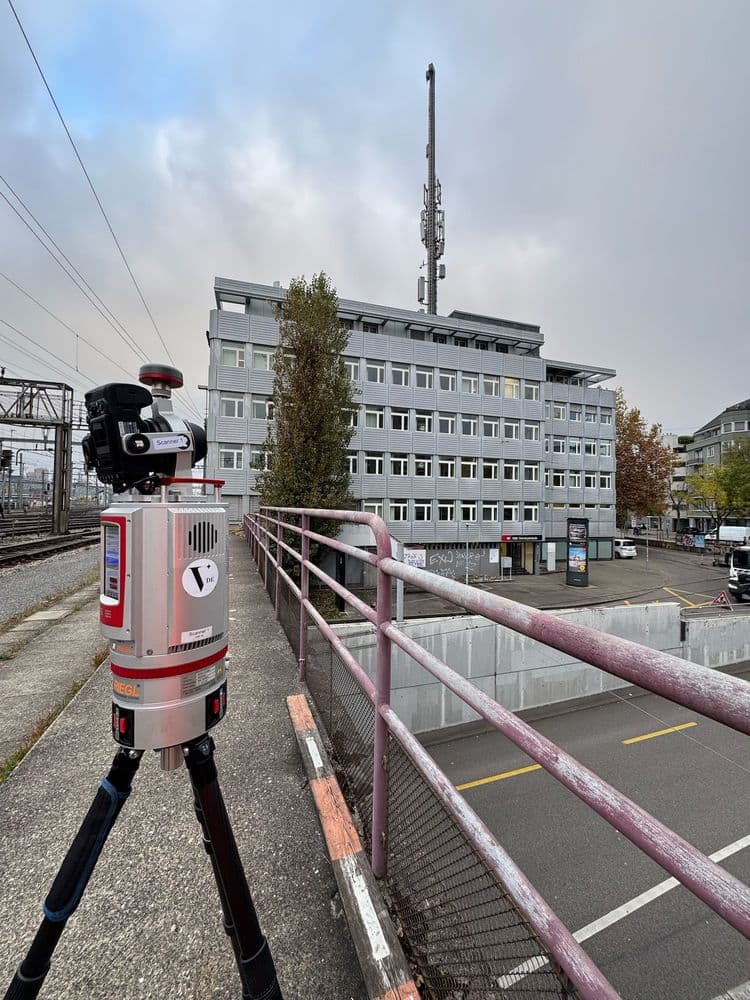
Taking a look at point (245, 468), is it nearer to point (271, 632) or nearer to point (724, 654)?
point (271, 632)

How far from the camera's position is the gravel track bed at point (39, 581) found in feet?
24.1

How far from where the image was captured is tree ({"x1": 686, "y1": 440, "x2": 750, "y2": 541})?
42031 millimetres

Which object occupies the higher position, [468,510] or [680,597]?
[468,510]

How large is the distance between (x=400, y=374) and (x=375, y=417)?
3.23 meters

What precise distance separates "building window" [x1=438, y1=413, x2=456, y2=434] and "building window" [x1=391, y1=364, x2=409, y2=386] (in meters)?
3.06

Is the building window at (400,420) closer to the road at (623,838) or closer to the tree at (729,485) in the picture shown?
the road at (623,838)

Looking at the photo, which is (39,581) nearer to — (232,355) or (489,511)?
(232,355)

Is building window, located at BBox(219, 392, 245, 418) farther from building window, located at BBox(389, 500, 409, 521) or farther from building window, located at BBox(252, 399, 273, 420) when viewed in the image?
building window, located at BBox(389, 500, 409, 521)

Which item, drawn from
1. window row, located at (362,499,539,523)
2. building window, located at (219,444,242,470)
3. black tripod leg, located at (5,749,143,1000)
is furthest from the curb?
window row, located at (362,499,539,523)

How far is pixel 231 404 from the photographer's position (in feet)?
75.2

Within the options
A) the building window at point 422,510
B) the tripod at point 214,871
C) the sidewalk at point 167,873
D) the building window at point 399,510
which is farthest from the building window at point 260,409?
the tripod at point 214,871

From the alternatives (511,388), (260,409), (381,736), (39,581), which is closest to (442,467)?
(511,388)

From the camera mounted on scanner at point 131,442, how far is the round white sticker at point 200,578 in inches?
12.3

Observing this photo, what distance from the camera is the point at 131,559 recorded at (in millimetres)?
1199
